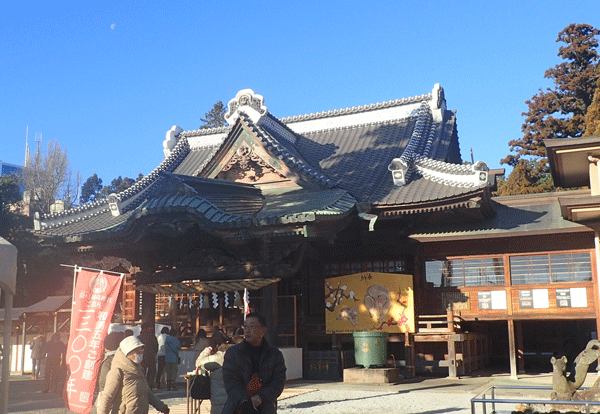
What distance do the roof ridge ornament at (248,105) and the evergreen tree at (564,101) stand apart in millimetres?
16209

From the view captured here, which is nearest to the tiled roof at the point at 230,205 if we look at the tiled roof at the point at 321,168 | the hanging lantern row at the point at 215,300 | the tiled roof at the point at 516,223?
the tiled roof at the point at 321,168

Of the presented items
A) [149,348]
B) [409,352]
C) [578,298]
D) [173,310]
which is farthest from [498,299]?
[173,310]

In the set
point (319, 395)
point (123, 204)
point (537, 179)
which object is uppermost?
point (537, 179)

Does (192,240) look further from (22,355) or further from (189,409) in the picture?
(22,355)

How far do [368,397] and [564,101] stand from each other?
26595 mm

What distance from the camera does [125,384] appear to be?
7.27 metres

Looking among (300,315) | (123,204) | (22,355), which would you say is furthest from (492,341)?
(22,355)

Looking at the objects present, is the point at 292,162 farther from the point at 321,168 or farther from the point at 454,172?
the point at 454,172

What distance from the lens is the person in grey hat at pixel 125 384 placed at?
23.6 ft

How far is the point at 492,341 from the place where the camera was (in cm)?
2300

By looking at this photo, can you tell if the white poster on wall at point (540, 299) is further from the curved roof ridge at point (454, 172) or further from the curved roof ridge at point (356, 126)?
the curved roof ridge at point (356, 126)

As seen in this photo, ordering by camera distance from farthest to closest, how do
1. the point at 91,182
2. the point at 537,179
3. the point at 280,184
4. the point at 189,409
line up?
the point at 91,182 → the point at 537,179 → the point at 280,184 → the point at 189,409

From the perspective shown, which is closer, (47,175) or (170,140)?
(170,140)

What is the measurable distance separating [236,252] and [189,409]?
7431mm
